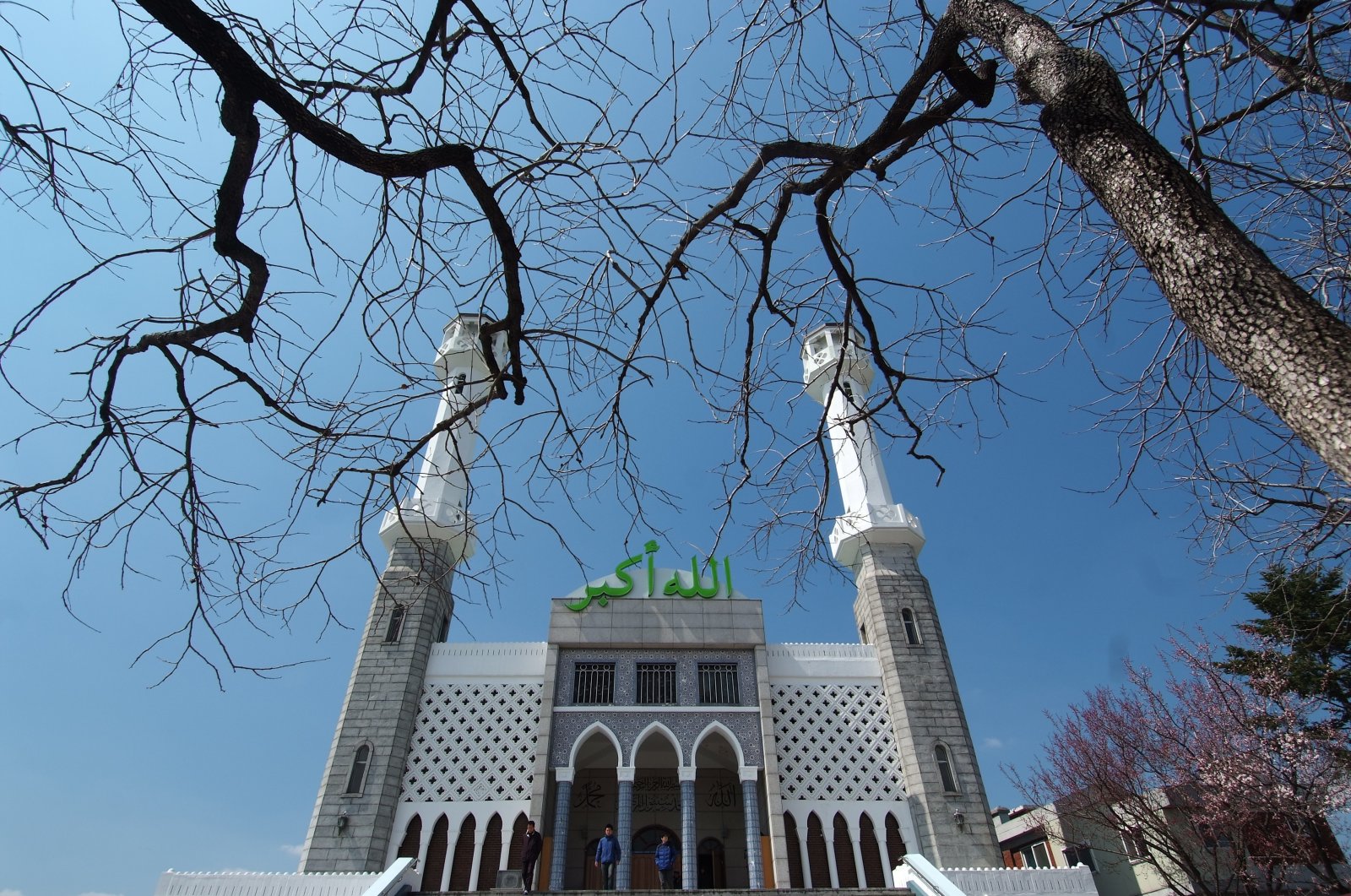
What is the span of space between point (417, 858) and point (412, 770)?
1.45m

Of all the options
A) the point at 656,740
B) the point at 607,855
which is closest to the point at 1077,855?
the point at 656,740

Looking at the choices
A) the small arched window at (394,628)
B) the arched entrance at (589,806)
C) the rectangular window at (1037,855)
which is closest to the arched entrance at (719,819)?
the arched entrance at (589,806)

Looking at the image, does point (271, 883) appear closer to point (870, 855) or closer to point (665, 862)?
point (665, 862)

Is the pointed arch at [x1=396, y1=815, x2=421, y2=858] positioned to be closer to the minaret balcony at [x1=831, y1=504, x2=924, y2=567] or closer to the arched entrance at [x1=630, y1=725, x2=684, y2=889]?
the arched entrance at [x1=630, y1=725, x2=684, y2=889]

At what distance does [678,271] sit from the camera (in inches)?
127

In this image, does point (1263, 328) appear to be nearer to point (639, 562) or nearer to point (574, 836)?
point (639, 562)

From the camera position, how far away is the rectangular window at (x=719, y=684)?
45.5 feet

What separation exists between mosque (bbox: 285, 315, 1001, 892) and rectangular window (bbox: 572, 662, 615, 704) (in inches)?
1.3

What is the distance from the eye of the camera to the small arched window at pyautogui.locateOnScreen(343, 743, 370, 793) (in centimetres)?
1231

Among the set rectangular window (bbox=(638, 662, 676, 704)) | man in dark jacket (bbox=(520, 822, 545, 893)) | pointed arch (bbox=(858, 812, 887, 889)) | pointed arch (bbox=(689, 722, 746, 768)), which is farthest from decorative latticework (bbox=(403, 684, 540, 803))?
pointed arch (bbox=(858, 812, 887, 889))

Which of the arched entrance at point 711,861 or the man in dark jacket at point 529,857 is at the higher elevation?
the arched entrance at point 711,861

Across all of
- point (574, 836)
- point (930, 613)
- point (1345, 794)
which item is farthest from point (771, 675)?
point (1345, 794)

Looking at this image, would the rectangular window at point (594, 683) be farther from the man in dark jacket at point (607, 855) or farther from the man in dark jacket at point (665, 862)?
the man in dark jacket at point (665, 862)

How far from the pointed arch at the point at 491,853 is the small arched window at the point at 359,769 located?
7.39ft
